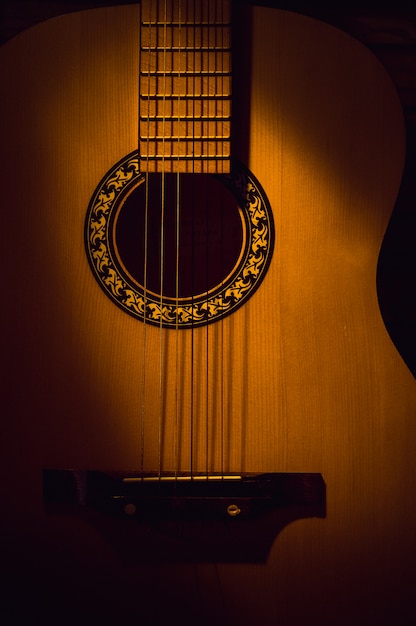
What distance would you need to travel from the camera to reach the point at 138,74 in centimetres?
104

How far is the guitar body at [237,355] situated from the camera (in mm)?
972

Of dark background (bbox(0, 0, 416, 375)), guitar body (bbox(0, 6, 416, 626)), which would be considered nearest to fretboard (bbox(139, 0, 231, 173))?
guitar body (bbox(0, 6, 416, 626))

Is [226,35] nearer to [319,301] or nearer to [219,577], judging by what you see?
[319,301]

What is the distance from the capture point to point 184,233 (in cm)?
114

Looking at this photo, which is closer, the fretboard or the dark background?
the fretboard

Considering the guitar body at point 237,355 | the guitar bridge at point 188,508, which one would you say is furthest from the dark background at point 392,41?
A: the guitar bridge at point 188,508

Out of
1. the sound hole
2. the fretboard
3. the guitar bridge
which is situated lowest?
the guitar bridge

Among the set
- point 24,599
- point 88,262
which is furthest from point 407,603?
point 88,262

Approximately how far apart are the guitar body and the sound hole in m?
0.08

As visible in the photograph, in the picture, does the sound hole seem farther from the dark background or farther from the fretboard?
the dark background

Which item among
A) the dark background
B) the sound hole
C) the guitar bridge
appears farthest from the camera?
the dark background

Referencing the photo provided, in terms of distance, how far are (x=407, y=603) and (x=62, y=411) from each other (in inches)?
24.6

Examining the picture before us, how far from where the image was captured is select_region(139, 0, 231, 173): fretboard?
3.34 ft

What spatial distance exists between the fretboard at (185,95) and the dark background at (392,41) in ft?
1.40
